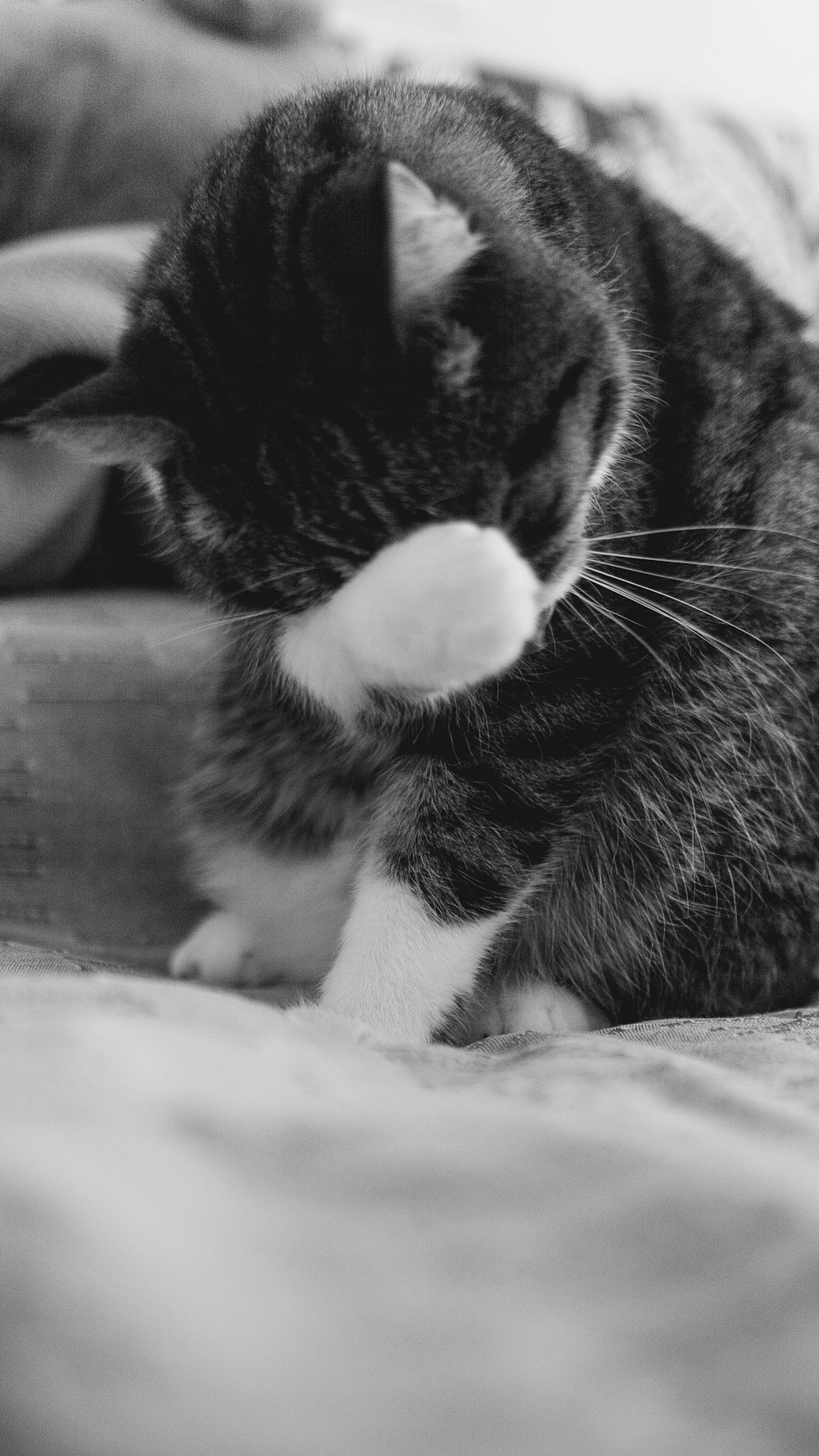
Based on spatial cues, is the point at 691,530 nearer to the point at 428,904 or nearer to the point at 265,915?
the point at 428,904

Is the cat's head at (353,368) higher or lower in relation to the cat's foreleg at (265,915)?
higher

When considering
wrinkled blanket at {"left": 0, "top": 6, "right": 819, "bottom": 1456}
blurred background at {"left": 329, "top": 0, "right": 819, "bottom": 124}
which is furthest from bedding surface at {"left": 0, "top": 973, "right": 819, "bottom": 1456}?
blurred background at {"left": 329, "top": 0, "right": 819, "bottom": 124}

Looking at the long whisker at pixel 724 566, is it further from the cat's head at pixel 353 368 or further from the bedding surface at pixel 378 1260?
the bedding surface at pixel 378 1260

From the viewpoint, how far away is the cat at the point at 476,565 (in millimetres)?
637

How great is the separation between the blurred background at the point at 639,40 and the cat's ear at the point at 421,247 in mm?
1658

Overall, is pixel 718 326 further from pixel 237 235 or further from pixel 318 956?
pixel 318 956

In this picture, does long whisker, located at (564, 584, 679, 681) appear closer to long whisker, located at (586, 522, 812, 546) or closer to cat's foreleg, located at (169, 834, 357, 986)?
long whisker, located at (586, 522, 812, 546)

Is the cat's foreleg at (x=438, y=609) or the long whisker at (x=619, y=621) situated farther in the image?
the long whisker at (x=619, y=621)

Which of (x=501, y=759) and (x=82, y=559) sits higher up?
(x=501, y=759)

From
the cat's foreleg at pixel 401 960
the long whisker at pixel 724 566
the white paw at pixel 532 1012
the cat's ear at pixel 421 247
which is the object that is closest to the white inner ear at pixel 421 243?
the cat's ear at pixel 421 247

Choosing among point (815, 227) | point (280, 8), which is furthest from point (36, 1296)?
point (815, 227)

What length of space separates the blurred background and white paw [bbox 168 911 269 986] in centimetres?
178

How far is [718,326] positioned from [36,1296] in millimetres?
874

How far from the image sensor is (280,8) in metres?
1.32
